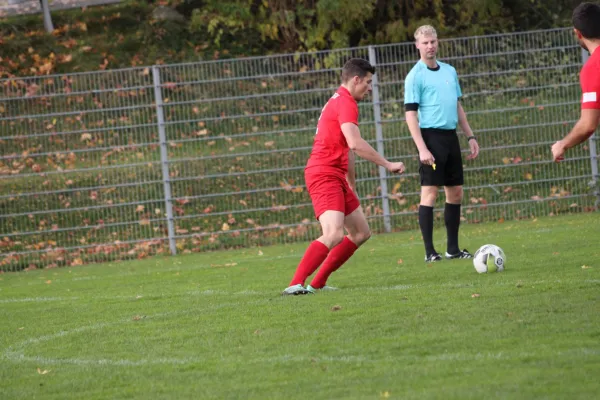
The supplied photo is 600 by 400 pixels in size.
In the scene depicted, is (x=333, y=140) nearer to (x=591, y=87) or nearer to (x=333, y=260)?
(x=333, y=260)

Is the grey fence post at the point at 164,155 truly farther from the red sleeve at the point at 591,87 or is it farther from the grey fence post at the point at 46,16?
the grey fence post at the point at 46,16

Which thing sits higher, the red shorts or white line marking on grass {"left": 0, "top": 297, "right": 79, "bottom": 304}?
the red shorts

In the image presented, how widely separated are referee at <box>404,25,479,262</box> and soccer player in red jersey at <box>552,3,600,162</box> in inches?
144

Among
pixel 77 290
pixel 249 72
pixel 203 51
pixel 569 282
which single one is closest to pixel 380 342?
pixel 569 282

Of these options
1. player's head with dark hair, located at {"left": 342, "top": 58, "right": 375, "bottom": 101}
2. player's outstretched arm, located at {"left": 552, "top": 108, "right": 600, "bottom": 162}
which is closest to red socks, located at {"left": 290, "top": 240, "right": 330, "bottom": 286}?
player's head with dark hair, located at {"left": 342, "top": 58, "right": 375, "bottom": 101}

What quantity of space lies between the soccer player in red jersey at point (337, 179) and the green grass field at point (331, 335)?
0.94 ft

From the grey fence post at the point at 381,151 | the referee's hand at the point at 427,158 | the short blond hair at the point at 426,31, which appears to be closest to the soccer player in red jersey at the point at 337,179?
the referee's hand at the point at 427,158

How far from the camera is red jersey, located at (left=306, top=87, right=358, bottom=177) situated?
8680 mm

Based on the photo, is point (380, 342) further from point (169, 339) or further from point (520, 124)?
point (520, 124)

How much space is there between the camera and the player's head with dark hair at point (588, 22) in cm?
682

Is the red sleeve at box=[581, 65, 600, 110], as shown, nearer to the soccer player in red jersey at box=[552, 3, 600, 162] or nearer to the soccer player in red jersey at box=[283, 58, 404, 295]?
the soccer player in red jersey at box=[552, 3, 600, 162]

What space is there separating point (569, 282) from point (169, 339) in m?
3.14

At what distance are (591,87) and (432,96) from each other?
406 cm

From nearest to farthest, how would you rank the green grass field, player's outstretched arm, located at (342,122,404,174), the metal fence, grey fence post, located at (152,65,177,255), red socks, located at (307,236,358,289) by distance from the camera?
1. the green grass field
2. player's outstretched arm, located at (342,122,404,174)
3. red socks, located at (307,236,358,289)
4. the metal fence
5. grey fence post, located at (152,65,177,255)
